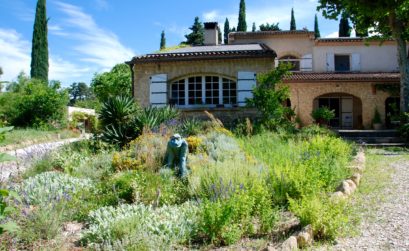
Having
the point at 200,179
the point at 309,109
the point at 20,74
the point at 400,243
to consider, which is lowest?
the point at 400,243

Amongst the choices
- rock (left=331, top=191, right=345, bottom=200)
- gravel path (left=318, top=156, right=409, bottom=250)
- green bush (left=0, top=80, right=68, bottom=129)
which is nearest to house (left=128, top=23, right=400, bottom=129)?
green bush (left=0, top=80, right=68, bottom=129)

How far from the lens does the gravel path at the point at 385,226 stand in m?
4.04

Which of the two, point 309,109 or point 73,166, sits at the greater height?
point 309,109

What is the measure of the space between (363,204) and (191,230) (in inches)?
109

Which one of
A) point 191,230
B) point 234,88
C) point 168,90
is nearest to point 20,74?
point 168,90

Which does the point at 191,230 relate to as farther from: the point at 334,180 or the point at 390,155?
the point at 390,155

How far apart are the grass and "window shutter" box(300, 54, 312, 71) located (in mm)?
14719

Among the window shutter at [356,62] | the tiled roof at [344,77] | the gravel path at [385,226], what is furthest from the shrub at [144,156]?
the window shutter at [356,62]

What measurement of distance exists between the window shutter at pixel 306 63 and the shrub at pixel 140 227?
21.9 metres

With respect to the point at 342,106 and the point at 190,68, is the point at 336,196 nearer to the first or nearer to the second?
the point at 190,68

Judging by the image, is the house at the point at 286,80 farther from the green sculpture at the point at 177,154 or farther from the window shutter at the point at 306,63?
the green sculpture at the point at 177,154

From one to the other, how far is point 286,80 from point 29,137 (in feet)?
42.5

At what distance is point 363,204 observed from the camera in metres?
5.55

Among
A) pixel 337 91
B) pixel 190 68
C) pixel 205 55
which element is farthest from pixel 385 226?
pixel 337 91
